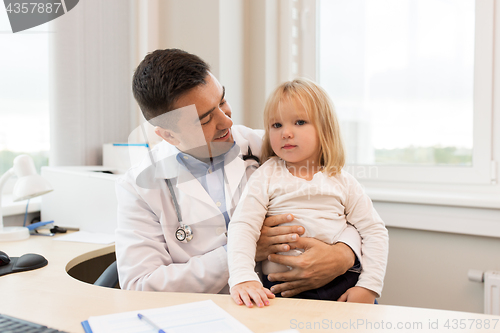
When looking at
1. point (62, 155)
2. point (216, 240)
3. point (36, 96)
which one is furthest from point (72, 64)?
point (216, 240)

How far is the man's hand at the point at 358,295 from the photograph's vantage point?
1.04m

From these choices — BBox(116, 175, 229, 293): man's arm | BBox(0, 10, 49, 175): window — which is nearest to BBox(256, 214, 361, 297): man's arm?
BBox(116, 175, 229, 293): man's arm

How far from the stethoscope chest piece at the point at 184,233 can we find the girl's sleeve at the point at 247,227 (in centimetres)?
16

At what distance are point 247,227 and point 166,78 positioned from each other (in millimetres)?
475

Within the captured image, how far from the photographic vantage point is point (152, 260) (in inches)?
43.6

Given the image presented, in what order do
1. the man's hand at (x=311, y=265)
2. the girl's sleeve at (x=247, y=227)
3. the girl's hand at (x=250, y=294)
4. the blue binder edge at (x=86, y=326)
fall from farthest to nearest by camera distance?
the man's hand at (x=311, y=265) < the girl's sleeve at (x=247, y=227) < the girl's hand at (x=250, y=294) < the blue binder edge at (x=86, y=326)

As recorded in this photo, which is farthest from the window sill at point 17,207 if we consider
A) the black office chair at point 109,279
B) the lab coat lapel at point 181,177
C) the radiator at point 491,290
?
the radiator at point 491,290

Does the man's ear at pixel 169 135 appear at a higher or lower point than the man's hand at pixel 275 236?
higher

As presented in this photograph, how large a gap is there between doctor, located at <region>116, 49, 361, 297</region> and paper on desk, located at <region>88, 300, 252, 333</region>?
0.31 m

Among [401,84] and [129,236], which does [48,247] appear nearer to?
[129,236]

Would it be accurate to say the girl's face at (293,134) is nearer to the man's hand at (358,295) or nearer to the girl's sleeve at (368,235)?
the girl's sleeve at (368,235)

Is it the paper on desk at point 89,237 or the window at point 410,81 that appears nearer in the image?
the paper on desk at point 89,237

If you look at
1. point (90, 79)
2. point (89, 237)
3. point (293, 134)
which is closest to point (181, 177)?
point (293, 134)

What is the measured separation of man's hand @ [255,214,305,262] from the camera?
1.05 metres
